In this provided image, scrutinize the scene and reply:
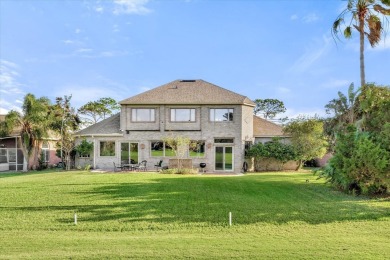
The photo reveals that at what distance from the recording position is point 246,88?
37.5 metres

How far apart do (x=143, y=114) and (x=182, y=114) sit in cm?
377

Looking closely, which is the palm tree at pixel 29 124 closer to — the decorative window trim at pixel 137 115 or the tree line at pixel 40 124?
the tree line at pixel 40 124

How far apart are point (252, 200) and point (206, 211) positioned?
9.36ft

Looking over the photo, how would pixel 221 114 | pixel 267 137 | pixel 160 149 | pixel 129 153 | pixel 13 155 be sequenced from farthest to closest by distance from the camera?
pixel 13 155
pixel 267 137
pixel 129 153
pixel 160 149
pixel 221 114

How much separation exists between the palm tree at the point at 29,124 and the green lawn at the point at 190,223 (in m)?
15.4

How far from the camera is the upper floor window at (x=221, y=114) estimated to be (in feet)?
98.1

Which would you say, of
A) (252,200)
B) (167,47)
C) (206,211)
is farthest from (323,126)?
(206,211)

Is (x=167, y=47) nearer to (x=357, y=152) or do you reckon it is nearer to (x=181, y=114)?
(x=181, y=114)

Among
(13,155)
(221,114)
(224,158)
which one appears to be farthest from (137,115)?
(13,155)

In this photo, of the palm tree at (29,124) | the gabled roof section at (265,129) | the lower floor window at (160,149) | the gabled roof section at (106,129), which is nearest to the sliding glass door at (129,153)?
the gabled roof section at (106,129)

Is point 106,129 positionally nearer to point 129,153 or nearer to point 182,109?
point 129,153

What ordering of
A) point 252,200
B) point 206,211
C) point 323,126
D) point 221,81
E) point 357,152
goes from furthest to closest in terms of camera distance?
point 221,81 < point 323,126 < point 357,152 < point 252,200 < point 206,211

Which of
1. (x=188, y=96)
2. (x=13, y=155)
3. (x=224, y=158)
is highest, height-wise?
(x=188, y=96)

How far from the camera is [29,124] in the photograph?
31.4m
